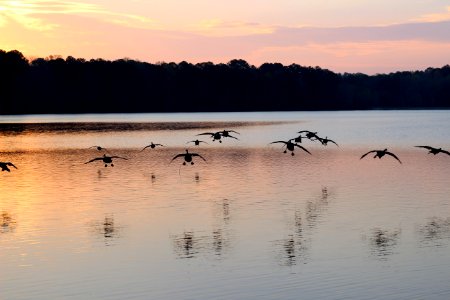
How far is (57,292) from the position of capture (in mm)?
25000

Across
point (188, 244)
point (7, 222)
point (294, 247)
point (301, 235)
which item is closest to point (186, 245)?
point (188, 244)

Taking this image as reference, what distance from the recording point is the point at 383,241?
32.2 m

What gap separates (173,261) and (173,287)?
10.8 feet

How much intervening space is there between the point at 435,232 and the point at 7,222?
62.1 ft

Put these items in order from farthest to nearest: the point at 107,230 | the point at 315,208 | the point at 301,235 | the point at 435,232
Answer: the point at 315,208, the point at 107,230, the point at 435,232, the point at 301,235

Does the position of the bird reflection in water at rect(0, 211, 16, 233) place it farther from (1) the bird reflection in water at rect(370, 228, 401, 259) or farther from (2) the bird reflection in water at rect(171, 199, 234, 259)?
(1) the bird reflection in water at rect(370, 228, 401, 259)

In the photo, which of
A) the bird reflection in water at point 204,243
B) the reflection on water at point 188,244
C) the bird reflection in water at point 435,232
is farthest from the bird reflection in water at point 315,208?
the reflection on water at point 188,244

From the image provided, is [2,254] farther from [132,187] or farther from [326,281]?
[132,187]

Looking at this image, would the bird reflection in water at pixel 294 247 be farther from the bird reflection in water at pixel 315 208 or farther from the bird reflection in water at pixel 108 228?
the bird reflection in water at pixel 108 228

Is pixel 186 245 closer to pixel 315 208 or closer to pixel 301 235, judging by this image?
pixel 301 235

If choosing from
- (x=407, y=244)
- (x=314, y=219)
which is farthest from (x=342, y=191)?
(x=407, y=244)

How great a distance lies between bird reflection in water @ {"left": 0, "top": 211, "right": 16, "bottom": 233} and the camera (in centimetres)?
3541

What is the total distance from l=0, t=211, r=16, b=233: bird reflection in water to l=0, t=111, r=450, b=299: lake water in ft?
0.28

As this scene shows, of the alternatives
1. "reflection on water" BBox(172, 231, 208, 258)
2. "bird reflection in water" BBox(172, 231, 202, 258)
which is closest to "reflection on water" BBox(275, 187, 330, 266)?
"reflection on water" BBox(172, 231, 208, 258)
